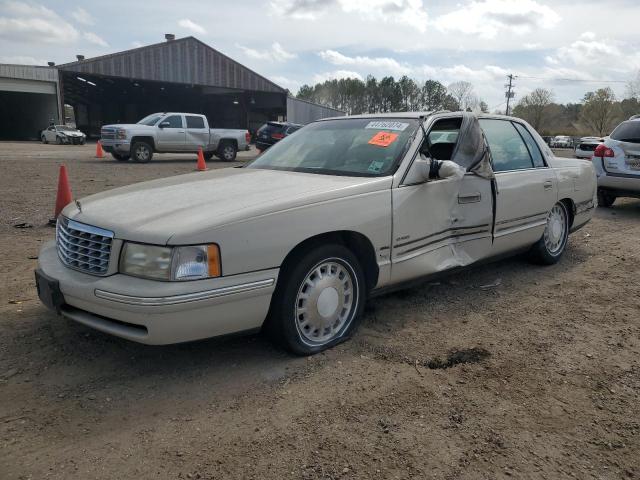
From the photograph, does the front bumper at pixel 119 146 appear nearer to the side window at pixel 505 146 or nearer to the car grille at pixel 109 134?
the car grille at pixel 109 134

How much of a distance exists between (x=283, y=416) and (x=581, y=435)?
1458 mm

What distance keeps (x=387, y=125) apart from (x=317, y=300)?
161cm

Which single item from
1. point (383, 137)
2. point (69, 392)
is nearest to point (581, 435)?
point (383, 137)

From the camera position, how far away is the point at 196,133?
18.8 m

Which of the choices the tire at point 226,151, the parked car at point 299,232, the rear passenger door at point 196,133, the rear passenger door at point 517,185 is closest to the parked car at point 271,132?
the tire at point 226,151

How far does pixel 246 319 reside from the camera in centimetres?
285

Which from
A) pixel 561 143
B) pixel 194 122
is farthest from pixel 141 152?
pixel 561 143

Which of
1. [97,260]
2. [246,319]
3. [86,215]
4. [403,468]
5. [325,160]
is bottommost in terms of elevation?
[403,468]

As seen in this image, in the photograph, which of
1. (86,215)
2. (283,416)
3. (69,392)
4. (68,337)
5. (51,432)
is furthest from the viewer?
(68,337)

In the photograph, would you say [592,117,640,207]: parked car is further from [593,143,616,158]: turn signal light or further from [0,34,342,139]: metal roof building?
[0,34,342,139]: metal roof building

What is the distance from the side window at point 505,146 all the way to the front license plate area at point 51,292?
3.49 meters

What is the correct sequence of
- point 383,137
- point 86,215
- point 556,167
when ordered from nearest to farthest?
point 86,215 < point 383,137 < point 556,167

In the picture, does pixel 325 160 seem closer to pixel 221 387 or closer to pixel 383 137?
pixel 383 137

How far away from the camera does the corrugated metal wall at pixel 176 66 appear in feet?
116
